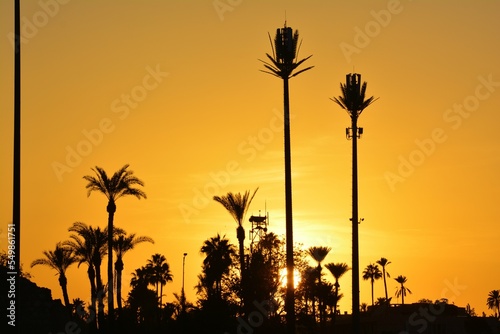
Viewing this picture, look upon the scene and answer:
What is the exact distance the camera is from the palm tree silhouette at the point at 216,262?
77.2 m

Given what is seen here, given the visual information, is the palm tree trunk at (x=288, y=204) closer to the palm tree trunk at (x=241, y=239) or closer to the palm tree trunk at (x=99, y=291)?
the palm tree trunk at (x=241, y=239)

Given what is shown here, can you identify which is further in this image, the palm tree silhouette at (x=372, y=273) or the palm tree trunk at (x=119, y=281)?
the palm tree silhouette at (x=372, y=273)

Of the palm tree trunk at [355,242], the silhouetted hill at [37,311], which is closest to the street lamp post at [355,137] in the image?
the palm tree trunk at [355,242]

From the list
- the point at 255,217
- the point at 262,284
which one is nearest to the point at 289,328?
the point at 262,284

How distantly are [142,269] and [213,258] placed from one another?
4190cm

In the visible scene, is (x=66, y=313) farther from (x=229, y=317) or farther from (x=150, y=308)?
(x=150, y=308)

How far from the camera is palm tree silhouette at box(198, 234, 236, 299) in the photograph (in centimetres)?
7720

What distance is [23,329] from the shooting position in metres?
53.0

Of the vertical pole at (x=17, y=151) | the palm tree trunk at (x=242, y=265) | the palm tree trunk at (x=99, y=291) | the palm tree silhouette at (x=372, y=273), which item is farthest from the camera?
the palm tree silhouette at (x=372, y=273)

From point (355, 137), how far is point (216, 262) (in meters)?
27.6

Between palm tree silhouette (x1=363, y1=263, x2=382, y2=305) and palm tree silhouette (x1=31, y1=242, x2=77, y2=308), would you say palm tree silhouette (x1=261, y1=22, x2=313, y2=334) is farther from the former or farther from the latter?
palm tree silhouette (x1=363, y1=263, x2=382, y2=305)

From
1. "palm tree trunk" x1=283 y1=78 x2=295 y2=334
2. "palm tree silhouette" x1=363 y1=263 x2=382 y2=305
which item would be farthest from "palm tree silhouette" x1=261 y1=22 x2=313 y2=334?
"palm tree silhouette" x1=363 y1=263 x2=382 y2=305

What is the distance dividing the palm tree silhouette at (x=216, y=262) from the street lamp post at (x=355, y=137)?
15.1 metres

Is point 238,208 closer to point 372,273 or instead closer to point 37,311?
point 37,311
